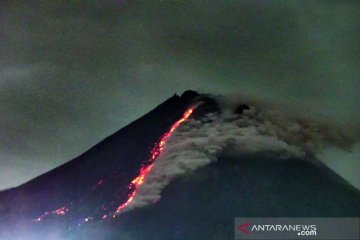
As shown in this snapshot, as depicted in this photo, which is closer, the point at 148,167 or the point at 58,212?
the point at 148,167

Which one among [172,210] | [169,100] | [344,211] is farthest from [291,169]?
[169,100]

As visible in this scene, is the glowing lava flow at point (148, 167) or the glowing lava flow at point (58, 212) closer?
the glowing lava flow at point (148, 167)

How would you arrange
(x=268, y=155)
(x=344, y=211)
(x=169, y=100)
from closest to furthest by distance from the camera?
1. (x=344, y=211)
2. (x=268, y=155)
3. (x=169, y=100)

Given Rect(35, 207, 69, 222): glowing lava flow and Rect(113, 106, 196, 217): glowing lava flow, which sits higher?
Rect(113, 106, 196, 217): glowing lava flow

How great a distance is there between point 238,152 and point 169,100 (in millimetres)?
14859

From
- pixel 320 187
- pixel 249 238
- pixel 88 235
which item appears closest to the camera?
pixel 249 238

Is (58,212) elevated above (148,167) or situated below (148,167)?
below

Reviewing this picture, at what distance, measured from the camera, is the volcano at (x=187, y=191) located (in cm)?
5397

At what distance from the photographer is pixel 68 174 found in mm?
79938

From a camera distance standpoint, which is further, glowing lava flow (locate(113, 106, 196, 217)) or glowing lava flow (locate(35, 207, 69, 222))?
glowing lava flow (locate(35, 207, 69, 222))

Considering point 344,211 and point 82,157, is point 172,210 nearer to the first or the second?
point 344,211

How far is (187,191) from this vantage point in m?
59.7

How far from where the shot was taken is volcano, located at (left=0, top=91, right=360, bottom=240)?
53969 mm

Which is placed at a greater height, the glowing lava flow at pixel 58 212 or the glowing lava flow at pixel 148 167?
the glowing lava flow at pixel 148 167
